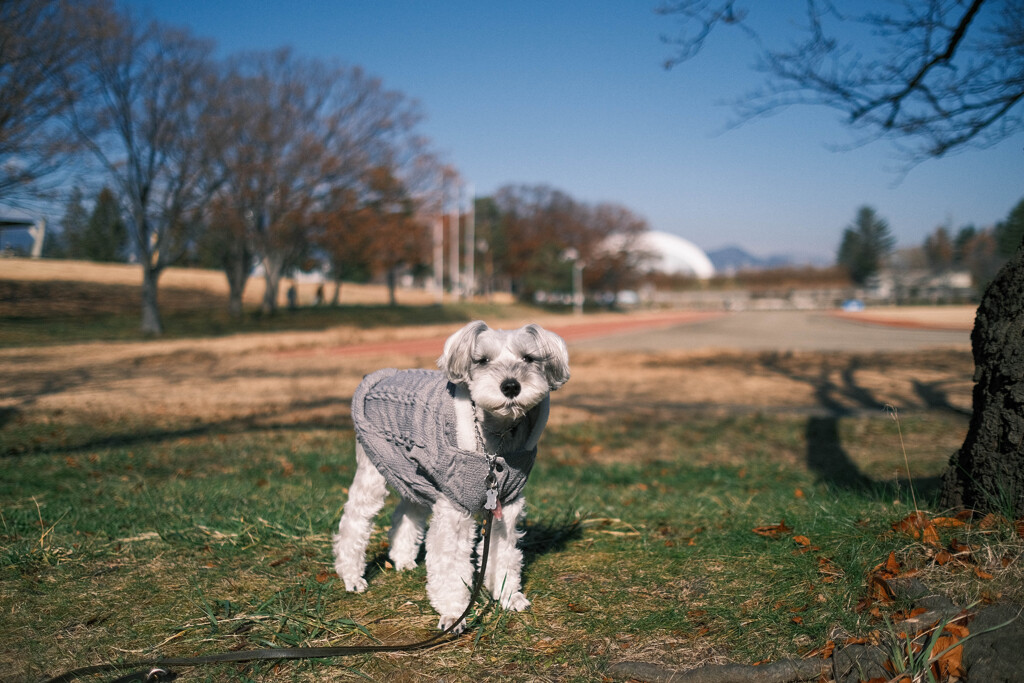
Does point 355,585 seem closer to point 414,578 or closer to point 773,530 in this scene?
point 414,578

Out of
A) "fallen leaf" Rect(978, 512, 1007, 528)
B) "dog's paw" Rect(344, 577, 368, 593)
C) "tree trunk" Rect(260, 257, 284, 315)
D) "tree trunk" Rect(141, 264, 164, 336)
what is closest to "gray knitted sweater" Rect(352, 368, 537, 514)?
"dog's paw" Rect(344, 577, 368, 593)

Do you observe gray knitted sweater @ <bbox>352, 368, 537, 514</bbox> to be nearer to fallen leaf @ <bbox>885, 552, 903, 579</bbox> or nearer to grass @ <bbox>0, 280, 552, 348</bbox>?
fallen leaf @ <bbox>885, 552, 903, 579</bbox>

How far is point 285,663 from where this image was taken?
2717mm

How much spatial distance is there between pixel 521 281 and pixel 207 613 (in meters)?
76.8

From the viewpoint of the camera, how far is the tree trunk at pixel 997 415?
3.11 meters

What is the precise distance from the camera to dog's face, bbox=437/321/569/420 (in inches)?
107

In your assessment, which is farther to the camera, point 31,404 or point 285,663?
point 31,404

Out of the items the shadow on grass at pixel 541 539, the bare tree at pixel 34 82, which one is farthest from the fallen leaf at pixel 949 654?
the bare tree at pixel 34 82

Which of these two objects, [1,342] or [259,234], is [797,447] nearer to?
[1,342]

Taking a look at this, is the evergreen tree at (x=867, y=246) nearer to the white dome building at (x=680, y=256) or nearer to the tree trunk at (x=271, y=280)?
the white dome building at (x=680, y=256)

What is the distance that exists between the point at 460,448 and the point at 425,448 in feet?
0.63

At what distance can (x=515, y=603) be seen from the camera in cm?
313

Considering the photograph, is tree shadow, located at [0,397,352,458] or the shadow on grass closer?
the shadow on grass

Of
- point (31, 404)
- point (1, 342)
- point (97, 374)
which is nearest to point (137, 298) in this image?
point (1, 342)
